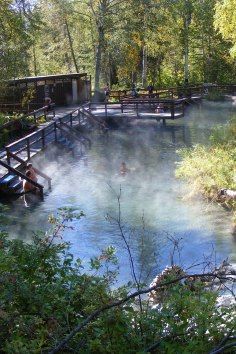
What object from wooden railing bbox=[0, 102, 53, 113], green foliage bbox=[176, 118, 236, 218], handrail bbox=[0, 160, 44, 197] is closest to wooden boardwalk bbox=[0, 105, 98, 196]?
handrail bbox=[0, 160, 44, 197]

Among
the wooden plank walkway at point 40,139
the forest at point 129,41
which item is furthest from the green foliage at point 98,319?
the forest at point 129,41

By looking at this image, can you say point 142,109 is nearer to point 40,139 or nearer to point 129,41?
point 129,41

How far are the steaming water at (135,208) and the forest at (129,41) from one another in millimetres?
8257

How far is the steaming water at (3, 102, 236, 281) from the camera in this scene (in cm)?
1137

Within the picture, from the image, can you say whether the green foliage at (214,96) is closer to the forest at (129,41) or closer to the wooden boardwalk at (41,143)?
the forest at (129,41)

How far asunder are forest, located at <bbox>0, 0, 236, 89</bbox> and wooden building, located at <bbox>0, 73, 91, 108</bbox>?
5.04 feet

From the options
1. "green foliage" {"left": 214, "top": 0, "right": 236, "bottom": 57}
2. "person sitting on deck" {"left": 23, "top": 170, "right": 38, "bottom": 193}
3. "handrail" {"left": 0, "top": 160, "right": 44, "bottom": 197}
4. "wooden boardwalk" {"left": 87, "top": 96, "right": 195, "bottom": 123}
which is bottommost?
"person sitting on deck" {"left": 23, "top": 170, "right": 38, "bottom": 193}

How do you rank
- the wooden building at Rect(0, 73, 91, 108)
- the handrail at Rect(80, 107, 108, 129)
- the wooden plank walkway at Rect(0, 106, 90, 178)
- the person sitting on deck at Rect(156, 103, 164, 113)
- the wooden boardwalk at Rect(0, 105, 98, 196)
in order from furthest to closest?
the person sitting on deck at Rect(156, 103, 164, 113) → the wooden building at Rect(0, 73, 91, 108) → the handrail at Rect(80, 107, 108, 129) → the wooden plank walkway at Rect(0, 106, 90, 178) → the wooden boardwalk at Rect(0, 105, 98, 196)

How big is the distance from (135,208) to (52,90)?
22.7 metres

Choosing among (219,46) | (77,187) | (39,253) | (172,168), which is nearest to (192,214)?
(77,187)

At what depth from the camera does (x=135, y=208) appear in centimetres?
1470

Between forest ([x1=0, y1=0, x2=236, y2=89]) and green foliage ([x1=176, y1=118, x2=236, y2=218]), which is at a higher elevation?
forest ([x1=0, y1=0, x2=236, y2=89])

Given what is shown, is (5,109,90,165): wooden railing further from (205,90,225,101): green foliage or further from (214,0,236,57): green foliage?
(205,90,225,101): green foliage

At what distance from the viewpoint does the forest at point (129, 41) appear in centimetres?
3819
